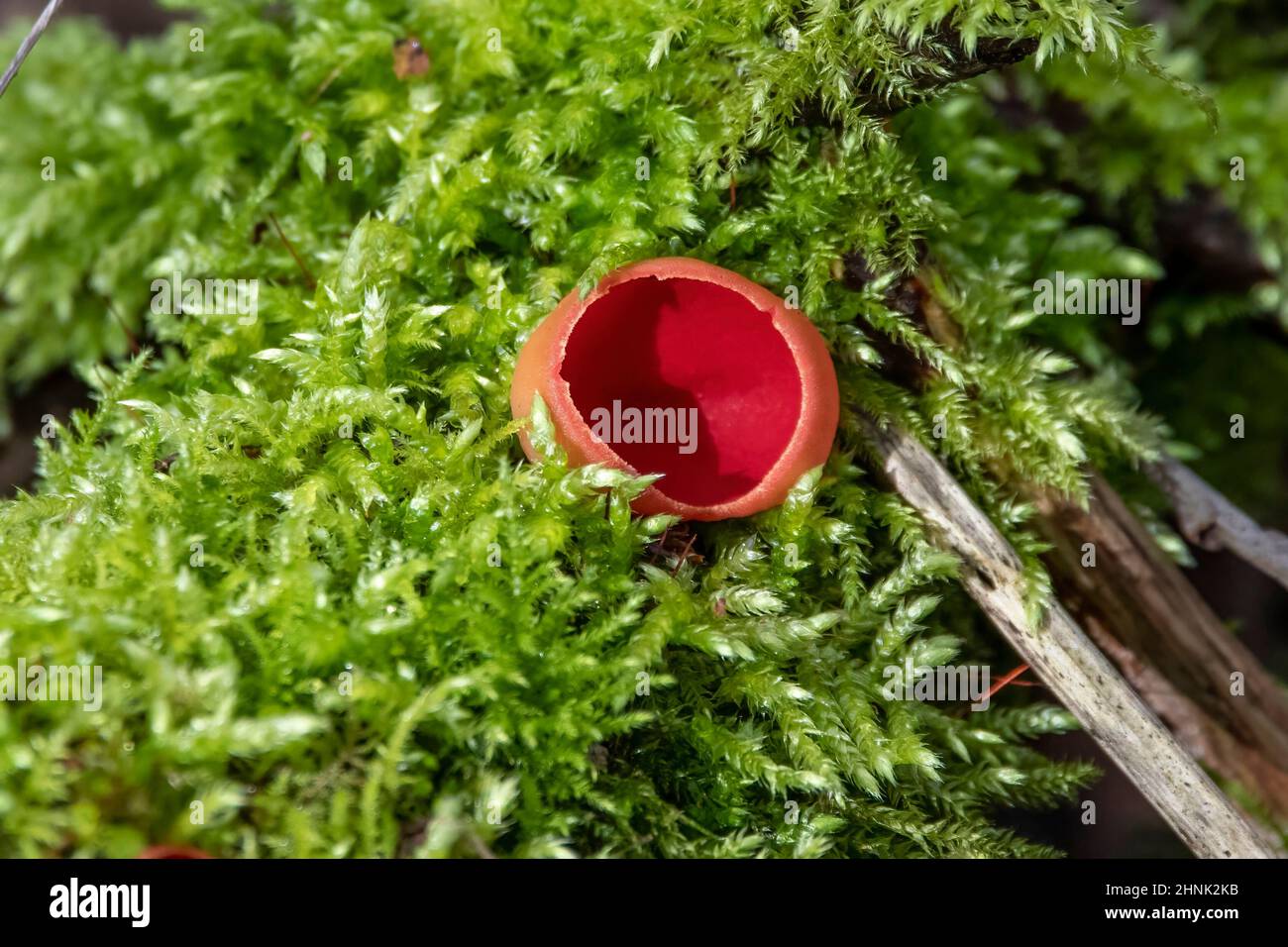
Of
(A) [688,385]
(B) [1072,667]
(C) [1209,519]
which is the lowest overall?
(B) [1072,667]

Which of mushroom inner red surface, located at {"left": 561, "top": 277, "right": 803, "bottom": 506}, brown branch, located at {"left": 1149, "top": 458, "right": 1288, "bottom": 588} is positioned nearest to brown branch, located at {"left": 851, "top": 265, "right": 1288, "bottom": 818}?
brown branch, located at {"left": 1149, "top": 458, "right": 1288, "bottom": 588}

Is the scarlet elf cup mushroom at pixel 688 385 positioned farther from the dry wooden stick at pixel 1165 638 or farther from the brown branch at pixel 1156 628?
the dry wooden stick at pixel 1165 638

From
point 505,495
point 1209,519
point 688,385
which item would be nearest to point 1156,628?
point 1209,519

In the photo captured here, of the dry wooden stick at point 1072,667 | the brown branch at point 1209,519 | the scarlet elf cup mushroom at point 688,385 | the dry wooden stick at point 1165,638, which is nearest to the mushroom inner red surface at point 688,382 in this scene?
the scarlet elf cup mushroom at point 688,385

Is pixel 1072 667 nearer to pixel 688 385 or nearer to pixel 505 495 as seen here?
pixel 688 385

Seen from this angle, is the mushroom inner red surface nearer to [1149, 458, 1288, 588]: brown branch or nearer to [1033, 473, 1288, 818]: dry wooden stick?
[1033, 473, 1288, 818]: dry wooden stick
